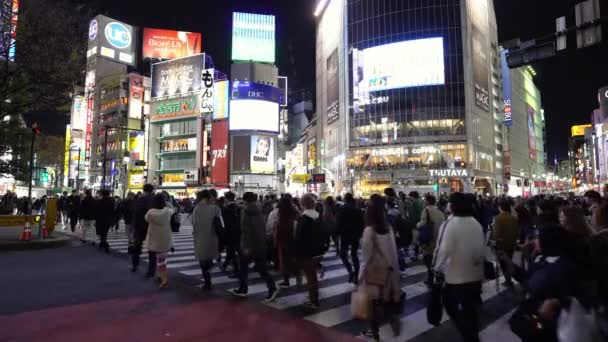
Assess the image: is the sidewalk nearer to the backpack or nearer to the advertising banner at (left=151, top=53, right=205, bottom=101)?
the backpack

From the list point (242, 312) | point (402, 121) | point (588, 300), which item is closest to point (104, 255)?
point (242, 312)

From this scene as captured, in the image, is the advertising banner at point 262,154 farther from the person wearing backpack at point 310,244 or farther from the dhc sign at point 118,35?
the person wearing backpack at point 310,244

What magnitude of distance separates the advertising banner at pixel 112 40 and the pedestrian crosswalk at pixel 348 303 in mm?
83699

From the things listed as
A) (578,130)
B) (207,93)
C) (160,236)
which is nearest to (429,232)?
(160,236)

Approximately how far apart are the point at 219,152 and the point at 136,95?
72.8 feet

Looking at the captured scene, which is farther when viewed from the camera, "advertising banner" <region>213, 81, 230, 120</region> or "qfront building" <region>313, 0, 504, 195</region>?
"qfront building" <region>313, 0, 504, 195</region>

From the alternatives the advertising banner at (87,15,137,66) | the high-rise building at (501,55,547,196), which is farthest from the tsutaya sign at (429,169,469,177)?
the advertising banner at (87,15,137,66)

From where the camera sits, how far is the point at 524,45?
1078 cm

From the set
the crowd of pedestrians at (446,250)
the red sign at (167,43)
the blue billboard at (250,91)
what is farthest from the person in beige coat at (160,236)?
the red sign at (167,43)

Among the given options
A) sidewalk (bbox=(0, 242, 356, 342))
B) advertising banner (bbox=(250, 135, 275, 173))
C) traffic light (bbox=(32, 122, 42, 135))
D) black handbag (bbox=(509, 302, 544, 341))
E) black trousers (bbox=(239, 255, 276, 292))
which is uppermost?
advertising banner (bbox=(250, 135, 275, 173))

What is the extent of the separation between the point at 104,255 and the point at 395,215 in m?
9.00

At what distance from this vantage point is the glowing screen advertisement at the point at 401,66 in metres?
63.7

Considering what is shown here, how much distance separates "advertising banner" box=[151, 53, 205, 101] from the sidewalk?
58761mm

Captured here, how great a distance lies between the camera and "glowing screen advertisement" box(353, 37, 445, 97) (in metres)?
63.7
